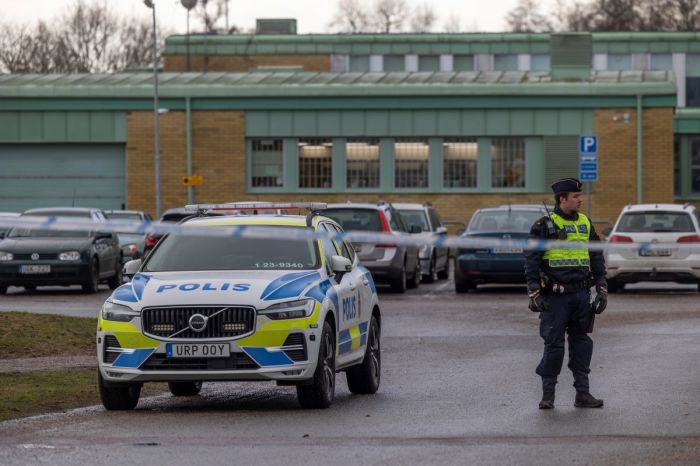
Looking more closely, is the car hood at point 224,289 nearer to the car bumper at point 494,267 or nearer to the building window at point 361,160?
the car bumper at point 494,267

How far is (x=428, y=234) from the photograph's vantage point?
113 ft

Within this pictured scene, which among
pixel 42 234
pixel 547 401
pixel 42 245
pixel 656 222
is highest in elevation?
pixel 656 222

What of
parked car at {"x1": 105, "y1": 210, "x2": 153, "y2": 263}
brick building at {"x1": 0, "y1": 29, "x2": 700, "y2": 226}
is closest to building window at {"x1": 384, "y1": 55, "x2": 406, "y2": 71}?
brick building at {"x1": 0, "y1": 29, "x2": 700, "y2": 226}

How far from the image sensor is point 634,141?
5044cm

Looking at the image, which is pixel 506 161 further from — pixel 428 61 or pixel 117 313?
pixel 117 313

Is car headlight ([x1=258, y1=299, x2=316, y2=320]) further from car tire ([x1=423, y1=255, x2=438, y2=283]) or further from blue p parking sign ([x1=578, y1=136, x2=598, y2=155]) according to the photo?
blue p parking sign ([x1=578, y1=136, x2=598, y2=155])

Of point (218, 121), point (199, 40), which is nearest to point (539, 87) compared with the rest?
point (218, 121)

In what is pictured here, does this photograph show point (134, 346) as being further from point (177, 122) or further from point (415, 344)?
point (177, 122)

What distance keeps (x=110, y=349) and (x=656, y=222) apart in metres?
18.1

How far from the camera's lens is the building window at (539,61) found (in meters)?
76.4

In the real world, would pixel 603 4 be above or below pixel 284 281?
above

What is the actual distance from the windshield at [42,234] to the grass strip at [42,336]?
1042 centimetres

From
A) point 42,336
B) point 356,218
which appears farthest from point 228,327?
point 356,218

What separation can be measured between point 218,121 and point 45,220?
1594 inches
